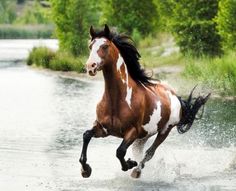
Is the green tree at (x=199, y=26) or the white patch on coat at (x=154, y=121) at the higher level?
the white patch on coat at (x=154, y=121)

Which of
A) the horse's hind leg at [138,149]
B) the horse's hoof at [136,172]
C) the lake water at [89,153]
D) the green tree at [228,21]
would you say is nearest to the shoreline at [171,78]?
the lake water at [89,153]

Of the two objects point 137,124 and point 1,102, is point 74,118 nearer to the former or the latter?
point 1,102

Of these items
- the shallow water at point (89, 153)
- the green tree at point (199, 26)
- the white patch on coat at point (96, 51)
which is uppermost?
the white patch on coat at point (96, 51)

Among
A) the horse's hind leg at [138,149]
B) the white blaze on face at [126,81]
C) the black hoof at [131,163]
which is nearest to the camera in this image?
the white blaze on face at [126,81]

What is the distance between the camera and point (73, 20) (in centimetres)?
4103

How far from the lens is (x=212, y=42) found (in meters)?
32.8

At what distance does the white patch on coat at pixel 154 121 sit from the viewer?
431 inches

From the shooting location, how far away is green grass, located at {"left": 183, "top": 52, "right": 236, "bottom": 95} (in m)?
23.2

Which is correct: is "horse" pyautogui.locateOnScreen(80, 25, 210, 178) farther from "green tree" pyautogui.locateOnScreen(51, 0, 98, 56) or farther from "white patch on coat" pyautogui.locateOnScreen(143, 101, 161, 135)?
"green tree" pyautogui.locateOnScreen(51, 0, 98, 56)

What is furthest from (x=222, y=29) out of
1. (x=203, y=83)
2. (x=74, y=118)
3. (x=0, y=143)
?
(x=0, y=143)

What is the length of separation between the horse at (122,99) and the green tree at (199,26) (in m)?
21.4

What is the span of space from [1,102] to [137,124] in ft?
42.9

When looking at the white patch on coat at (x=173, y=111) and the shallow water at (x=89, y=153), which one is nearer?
the shallow water at (x=89, y=153)

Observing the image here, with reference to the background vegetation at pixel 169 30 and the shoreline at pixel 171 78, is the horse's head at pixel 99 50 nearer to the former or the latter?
the shoreline at pixel 171 78
